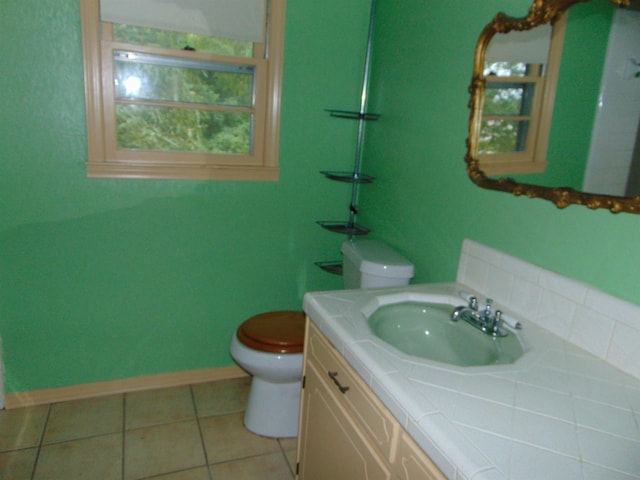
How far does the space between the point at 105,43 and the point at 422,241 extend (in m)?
1.59

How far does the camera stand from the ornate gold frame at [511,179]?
1156 millimetres

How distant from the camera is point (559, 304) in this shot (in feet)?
4.24

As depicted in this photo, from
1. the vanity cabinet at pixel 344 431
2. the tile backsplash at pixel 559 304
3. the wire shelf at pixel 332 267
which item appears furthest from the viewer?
the wire shelf at pixel 332 267

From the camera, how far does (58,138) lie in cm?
200

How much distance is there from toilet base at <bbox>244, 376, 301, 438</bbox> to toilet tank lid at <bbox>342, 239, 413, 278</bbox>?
2.08 feet

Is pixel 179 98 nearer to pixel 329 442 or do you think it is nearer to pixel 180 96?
pixel 180 96

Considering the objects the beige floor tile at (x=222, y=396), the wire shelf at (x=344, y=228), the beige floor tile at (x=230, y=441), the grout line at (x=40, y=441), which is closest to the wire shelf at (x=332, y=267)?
the wire shelf at (x=344, y=228)

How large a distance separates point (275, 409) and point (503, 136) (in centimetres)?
150

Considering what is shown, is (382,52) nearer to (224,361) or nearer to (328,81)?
(328,81)

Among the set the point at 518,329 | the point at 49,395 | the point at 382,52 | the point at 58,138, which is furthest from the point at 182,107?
the point at 518,329

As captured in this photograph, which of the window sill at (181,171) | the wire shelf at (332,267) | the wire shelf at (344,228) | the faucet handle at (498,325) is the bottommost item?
the wire shelf at (332,267)

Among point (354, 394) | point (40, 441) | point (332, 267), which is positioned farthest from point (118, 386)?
point (354, 394)

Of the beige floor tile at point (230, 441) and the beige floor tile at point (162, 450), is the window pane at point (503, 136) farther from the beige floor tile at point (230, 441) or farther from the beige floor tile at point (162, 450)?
the beige floor tile at point (162, 450)

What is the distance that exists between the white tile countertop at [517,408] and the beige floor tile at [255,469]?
96 centimetres
